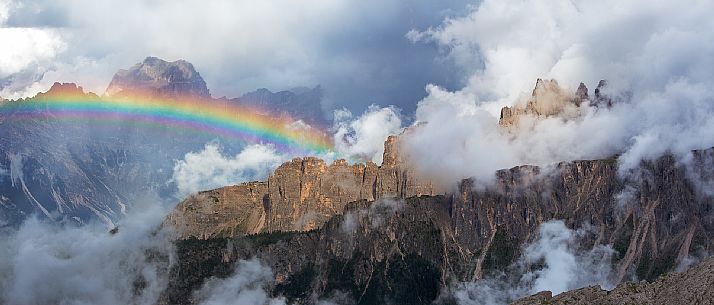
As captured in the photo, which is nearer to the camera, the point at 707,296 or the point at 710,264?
the point at 707,296

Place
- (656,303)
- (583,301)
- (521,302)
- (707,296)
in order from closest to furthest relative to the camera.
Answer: (707,296) < (656,303) < (583,301) < (521,302)

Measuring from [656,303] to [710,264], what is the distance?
10.2 meters

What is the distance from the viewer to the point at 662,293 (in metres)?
152

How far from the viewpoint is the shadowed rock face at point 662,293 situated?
143375mm

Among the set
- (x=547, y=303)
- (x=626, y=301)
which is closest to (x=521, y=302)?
(x=547, y=303)

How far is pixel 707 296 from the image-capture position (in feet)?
460

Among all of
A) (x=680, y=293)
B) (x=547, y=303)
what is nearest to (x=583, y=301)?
(x=547, y=303)

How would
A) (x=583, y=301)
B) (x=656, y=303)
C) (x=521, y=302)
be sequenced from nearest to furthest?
(x=656, y=303), (x=583, y=301), (x=521, y=302)

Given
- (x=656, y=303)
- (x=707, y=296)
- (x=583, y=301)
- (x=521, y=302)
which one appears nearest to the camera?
(x=707, y=296)

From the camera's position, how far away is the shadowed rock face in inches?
5645

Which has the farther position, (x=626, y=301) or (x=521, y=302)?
(x=521, y=302)

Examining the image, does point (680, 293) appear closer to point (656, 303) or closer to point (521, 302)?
point (656, 303)

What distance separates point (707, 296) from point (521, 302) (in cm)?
3981

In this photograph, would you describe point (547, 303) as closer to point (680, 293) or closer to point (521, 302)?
point (521, 302)
